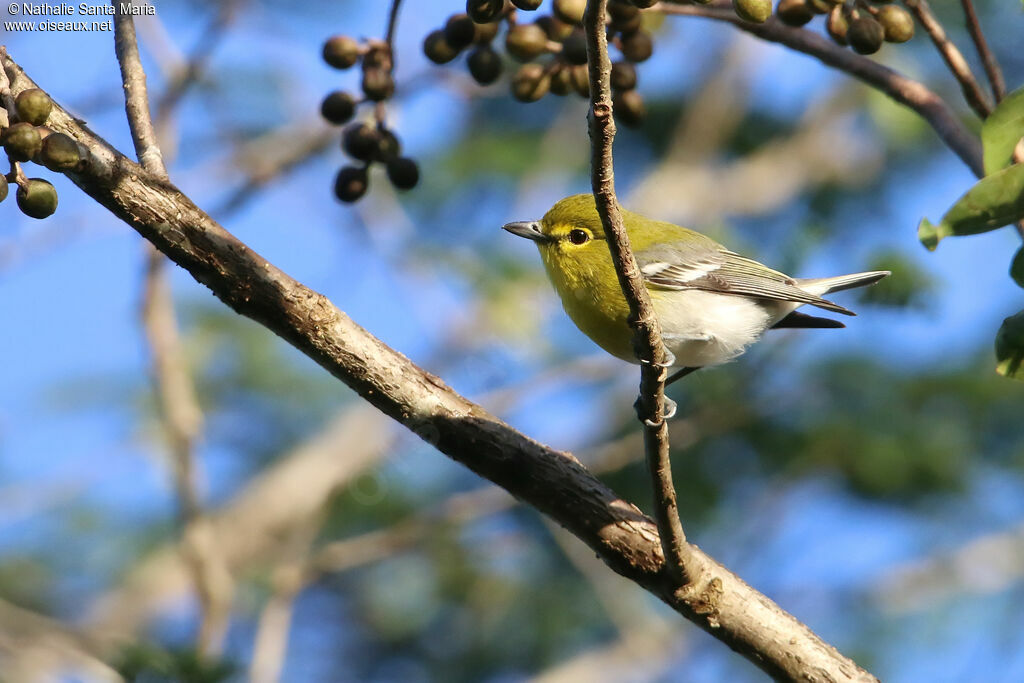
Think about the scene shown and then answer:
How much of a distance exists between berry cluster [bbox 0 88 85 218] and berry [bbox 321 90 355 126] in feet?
3.97

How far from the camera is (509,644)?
7148 mm

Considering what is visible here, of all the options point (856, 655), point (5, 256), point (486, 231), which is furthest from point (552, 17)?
point (856, 655)

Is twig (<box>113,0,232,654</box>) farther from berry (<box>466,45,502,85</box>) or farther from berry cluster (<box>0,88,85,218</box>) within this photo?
berry cluster (<box>0,88,85,218</box>)

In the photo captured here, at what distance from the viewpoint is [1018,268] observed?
87.0 inches

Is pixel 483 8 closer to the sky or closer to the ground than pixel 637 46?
closer to the ground

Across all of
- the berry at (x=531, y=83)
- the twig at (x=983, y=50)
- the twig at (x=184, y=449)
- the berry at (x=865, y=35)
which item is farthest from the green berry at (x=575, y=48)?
the twig at (x=184, y=449)

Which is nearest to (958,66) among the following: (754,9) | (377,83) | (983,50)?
(983,50)

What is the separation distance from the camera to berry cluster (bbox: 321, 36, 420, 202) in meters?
3.40

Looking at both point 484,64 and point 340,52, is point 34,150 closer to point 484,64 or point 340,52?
point 340,52

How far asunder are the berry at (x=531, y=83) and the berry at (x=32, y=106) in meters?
1.64

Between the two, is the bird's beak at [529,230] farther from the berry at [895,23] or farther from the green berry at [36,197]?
the green berry at [36,197]

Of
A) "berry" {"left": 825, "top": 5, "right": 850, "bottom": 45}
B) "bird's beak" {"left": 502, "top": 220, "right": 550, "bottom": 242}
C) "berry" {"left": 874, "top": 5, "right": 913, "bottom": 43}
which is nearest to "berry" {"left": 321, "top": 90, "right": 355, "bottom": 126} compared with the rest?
"bird's beak" {"left": 502, "top": 220, "right": 550, "bottom": 242}

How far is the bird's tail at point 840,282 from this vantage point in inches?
173

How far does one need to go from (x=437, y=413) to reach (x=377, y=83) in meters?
1.21
